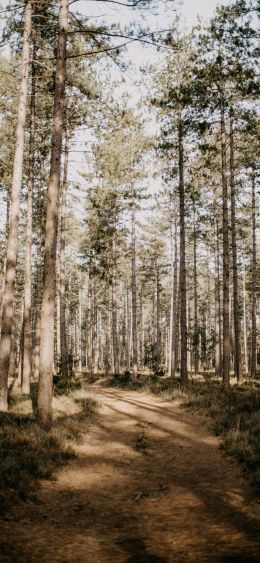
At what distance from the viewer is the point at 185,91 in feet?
47.1

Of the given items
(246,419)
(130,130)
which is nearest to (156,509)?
(246,419)

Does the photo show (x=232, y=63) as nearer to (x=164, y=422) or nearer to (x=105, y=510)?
(x=164, y=422)

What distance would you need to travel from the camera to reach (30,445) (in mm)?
7582

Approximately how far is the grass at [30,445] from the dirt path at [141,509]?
26 cm

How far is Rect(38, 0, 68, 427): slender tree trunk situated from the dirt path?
52.1 inches

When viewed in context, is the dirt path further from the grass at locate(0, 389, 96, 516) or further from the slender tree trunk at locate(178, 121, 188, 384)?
the slender tree trunk at locate(178, 121, 188, 384)

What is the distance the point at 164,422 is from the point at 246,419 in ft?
7.16

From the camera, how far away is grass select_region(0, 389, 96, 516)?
600cm

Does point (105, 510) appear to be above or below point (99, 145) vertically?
below

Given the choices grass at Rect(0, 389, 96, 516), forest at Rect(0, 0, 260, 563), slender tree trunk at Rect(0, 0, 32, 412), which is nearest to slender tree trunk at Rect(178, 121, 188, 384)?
forest at Rect(0, 0, 260, 563)

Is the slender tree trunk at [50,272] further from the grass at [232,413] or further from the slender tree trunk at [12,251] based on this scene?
the grass at [232,413]

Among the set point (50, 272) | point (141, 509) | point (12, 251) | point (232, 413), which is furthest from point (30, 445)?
point (232, 413)

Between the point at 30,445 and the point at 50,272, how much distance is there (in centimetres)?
364

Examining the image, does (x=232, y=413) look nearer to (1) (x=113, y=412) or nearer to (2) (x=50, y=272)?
(1) (x=113, y=412)
